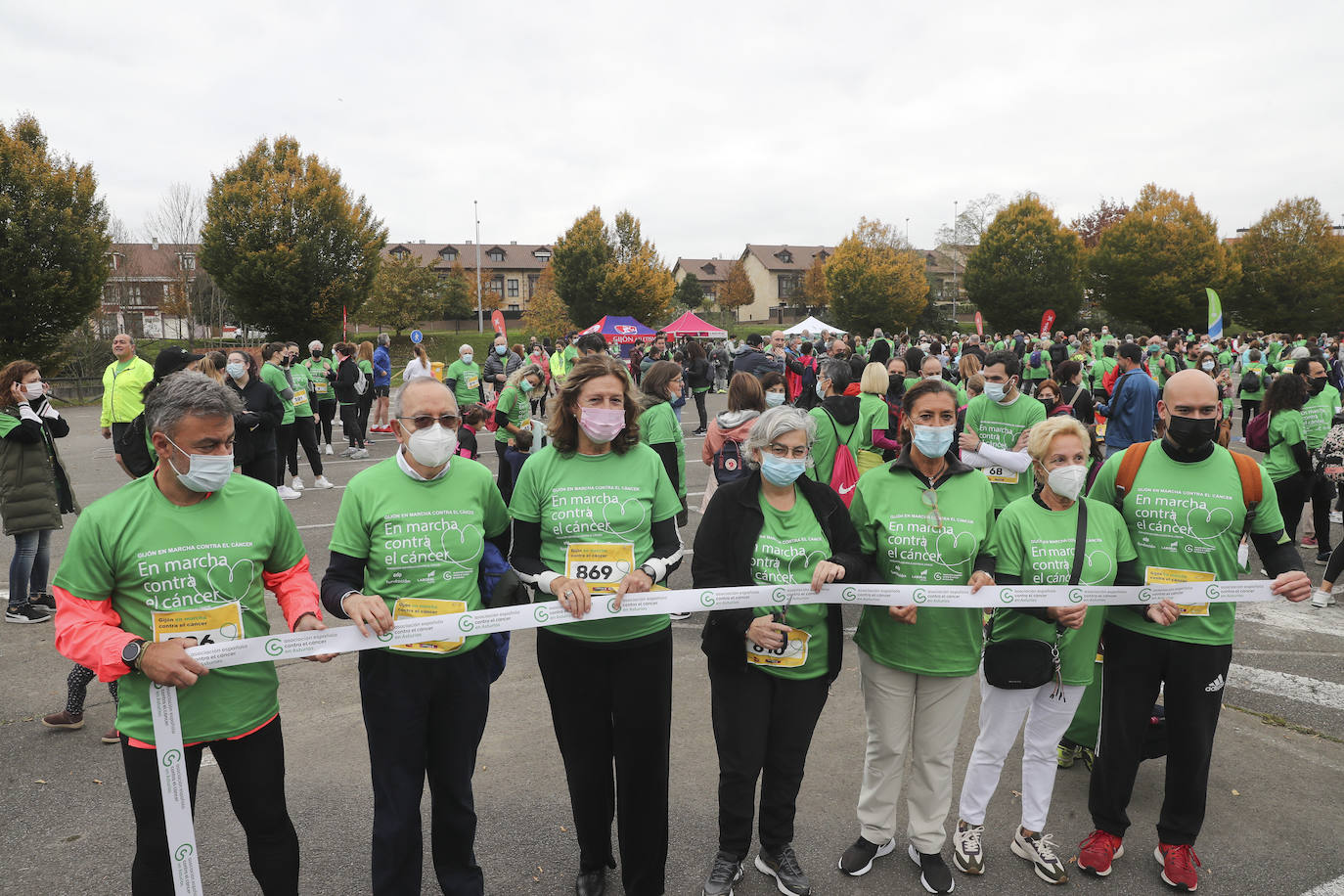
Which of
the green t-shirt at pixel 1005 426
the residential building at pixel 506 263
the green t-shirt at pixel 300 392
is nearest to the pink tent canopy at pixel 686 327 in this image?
the green t-shirt at pixel 300 392

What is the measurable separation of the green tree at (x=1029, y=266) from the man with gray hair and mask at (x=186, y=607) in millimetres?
60253

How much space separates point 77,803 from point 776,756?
3456 millimetres

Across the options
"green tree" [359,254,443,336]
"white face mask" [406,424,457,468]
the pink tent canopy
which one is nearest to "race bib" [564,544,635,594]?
"white face mask" [406,424,457,468]

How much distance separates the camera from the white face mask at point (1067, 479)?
343 centimetres

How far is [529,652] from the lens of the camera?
6152mm

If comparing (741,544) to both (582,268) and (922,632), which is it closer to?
(922,632)

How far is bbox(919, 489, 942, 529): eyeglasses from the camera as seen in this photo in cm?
342

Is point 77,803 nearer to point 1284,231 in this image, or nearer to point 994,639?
point 994,639

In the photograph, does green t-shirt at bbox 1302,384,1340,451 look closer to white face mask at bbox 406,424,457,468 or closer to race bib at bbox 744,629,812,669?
race bib at bbox 744,629,812,669

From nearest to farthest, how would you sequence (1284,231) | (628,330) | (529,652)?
(529,652) → (628,330) → (1284,231)

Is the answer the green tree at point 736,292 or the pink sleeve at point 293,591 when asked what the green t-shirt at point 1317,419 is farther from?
the green tree at point 736,292

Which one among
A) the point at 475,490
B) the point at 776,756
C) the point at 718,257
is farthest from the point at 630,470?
the point at 718,257

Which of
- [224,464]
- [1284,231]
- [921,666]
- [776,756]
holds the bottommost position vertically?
[776,756]

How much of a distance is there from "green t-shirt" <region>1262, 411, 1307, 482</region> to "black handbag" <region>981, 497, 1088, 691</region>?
209 inches
